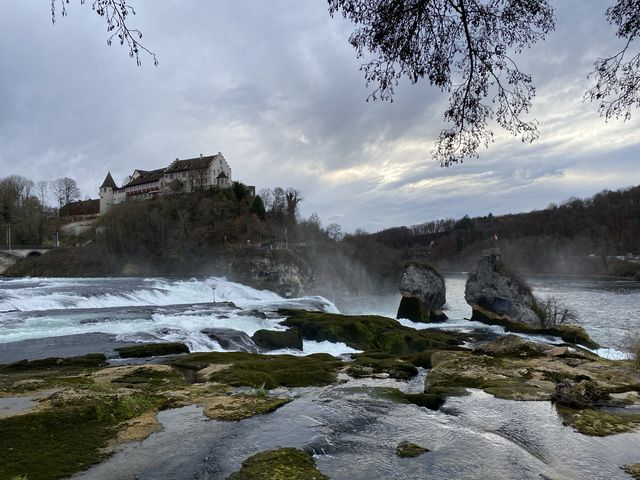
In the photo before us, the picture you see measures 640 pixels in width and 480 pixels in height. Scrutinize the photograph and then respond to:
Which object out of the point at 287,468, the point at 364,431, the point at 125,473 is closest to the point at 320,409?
the point at 364,431

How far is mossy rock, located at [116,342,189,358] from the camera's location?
14966 millimetres

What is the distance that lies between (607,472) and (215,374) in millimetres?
8394

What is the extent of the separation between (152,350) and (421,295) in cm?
3070

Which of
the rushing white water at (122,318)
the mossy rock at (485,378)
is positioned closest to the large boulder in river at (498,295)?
the rushing white water at (122,318)

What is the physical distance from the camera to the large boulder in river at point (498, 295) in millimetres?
35625

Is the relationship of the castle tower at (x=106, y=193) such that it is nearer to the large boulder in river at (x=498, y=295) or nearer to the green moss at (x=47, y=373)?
the large boulder in river at (x=498, y=295)

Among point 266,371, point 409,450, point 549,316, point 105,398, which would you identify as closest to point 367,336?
point 266,371

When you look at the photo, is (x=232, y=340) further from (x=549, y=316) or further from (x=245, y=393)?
(x=549, y=316)

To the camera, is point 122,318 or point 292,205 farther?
point 292,205

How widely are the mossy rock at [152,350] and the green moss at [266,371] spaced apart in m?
2.04

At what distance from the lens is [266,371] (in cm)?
1104

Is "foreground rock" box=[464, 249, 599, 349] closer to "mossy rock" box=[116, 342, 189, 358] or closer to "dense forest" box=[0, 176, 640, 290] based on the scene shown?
"mossy rock" box=[116, 342, 189, 358]

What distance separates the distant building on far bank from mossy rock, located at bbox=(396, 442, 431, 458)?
9912cm

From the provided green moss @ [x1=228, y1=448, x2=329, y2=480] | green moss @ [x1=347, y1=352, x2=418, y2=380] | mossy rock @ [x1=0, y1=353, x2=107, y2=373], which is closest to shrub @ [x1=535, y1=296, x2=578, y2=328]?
green moss @ [x1=347, y1=352, x2=418, y2=380]
